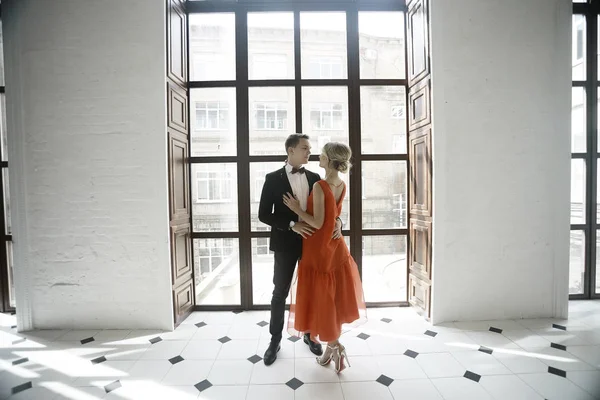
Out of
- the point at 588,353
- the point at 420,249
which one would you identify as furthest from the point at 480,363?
the point at 420,249

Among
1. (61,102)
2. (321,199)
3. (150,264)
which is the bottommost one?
(150,264)

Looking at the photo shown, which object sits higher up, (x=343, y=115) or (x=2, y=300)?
(x=343, y=115)

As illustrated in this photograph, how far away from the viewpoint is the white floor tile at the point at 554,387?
186cm

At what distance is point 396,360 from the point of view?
90.3 inches

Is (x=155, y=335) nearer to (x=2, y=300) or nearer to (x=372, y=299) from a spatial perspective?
(x=2, y=300)

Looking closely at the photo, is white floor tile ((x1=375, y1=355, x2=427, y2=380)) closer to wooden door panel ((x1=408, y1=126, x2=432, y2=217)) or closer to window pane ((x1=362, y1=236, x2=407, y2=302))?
window pane ((x1=362, y1=236, x2=407, y2=302))

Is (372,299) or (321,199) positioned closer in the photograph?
(321,199)

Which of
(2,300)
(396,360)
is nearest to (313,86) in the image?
(396,360)

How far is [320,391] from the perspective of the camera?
193cm

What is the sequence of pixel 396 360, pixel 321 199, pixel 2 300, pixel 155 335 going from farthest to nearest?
pixel 2 300 < pixel 155 335 < pixel 396 360 < pixel 321 199

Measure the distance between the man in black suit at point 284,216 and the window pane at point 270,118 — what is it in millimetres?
1044

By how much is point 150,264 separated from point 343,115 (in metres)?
2.79

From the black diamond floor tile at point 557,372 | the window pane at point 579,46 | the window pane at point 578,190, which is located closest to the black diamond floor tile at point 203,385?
the black diamond floor tile at point 557,372

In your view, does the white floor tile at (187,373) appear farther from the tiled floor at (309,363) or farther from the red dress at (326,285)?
the red dress at (326,285)
